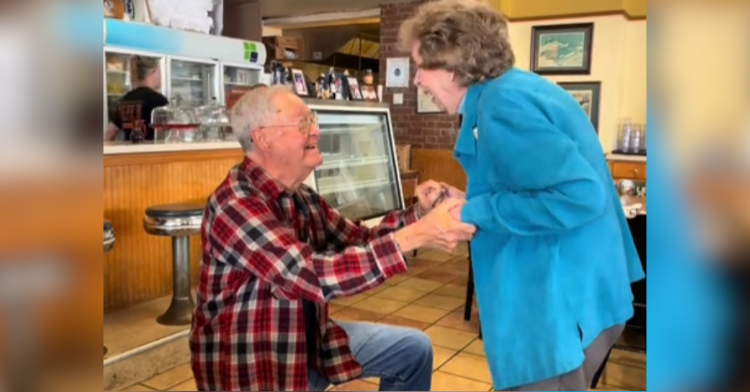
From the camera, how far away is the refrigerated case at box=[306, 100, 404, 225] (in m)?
3.72

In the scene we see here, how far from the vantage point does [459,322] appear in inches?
156

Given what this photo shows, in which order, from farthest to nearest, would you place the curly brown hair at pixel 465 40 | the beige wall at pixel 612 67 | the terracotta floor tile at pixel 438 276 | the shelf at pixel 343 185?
the beige wall at pixel 612 67
the terracotta floor tile at pixel 438 276
the shelf at pixel 343 185
the curly brown hair at pixel 465 40

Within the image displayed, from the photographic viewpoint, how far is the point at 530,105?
4.41ft

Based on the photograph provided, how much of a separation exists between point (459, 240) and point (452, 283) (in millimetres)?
3502

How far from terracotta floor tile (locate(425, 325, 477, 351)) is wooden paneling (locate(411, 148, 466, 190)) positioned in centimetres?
379

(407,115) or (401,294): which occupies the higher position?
(407,115)

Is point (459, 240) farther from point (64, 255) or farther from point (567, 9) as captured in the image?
point (567, 9)

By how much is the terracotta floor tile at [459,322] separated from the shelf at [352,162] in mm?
1109

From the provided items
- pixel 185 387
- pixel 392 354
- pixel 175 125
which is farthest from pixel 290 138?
pixel 175 125

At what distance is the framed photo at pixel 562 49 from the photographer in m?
6.79

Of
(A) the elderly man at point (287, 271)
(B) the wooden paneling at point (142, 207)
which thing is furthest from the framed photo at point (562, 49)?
(A) the elderly man at point (287, 271)

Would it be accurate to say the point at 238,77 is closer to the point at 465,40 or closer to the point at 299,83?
the point at 299,83

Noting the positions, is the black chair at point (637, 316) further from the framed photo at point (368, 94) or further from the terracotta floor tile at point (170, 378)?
the framed photo at point (368, 94)

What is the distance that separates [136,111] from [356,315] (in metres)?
1.99
